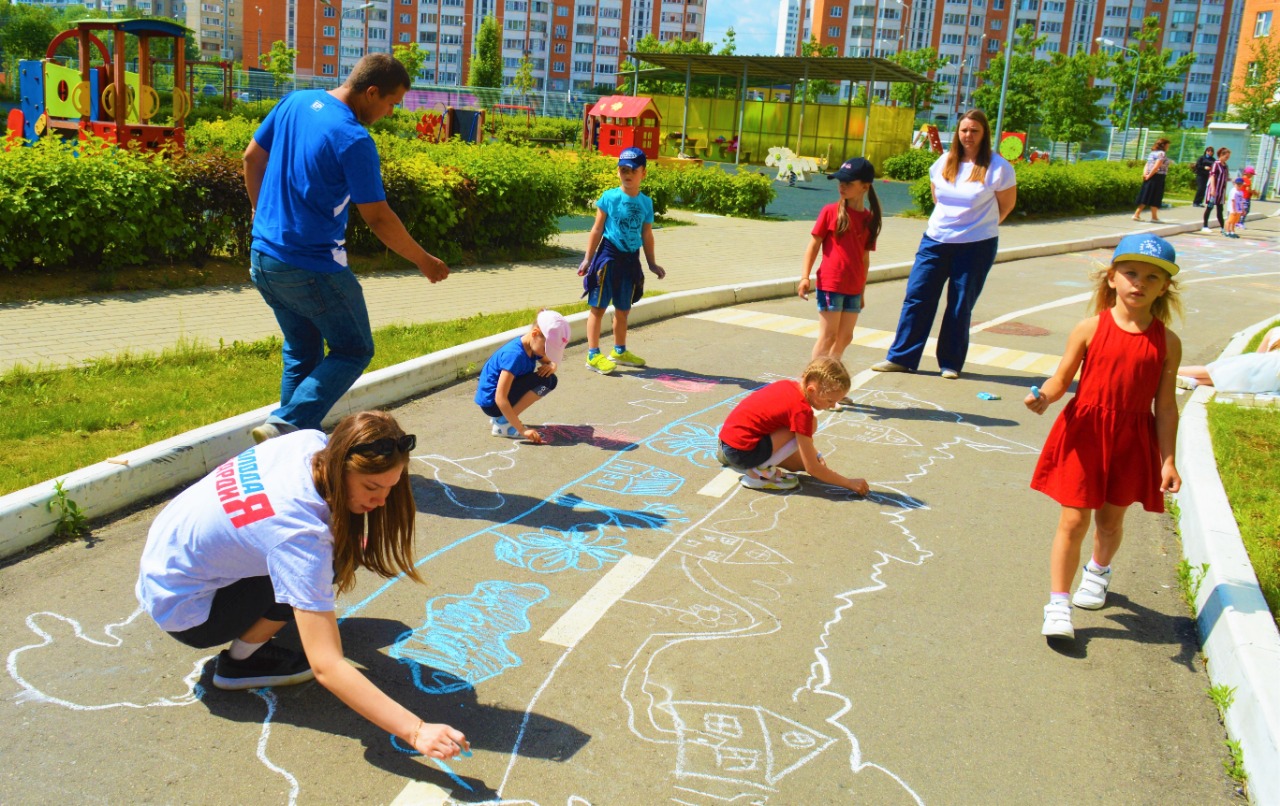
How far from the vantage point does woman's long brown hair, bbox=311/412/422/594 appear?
3014 mm

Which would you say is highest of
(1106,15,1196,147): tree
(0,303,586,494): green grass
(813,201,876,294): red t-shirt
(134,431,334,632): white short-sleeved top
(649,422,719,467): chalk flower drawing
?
(1106,15,1196,147): tree

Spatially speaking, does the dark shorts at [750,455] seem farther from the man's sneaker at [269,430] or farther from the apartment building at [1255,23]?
the apartment building at [1255,23]

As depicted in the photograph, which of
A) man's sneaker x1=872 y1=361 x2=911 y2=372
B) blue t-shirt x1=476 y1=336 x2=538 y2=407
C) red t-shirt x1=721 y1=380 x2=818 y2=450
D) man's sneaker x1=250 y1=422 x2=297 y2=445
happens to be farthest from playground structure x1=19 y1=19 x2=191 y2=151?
red t-shirt x1=721 y1=380 x2=818 y2=450

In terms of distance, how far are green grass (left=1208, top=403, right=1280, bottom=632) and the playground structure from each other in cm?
1389

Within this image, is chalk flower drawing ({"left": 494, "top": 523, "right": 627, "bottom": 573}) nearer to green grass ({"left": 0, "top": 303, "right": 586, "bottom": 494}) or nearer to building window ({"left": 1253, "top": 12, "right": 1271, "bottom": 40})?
green grass ({"left": 0, "top": 303, "right": 586, "bottom": 494})

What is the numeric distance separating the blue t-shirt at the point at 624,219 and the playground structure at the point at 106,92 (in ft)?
32.0

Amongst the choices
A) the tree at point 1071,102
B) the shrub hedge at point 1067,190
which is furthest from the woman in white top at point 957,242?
the tree at point 1071,102

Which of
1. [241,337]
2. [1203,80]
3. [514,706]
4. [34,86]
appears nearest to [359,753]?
[514,706]

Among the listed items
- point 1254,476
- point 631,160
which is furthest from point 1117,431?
point 631,160

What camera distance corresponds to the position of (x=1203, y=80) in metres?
135

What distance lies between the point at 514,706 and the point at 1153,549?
3.42m

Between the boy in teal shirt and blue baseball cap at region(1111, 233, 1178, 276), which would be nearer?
blue baseball cap at region(1111, 233, 1178, 276)

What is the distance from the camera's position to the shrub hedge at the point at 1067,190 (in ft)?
77.2

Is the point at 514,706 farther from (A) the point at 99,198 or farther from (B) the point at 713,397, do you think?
(A) the point at 99,198
